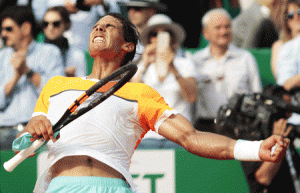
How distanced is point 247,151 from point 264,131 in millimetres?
1752

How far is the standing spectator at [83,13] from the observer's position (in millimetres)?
6023

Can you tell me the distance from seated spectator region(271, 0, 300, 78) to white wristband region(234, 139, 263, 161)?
3.40 metres

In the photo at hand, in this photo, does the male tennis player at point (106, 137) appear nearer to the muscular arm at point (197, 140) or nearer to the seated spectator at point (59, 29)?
the muscular arm at point (197, 140)

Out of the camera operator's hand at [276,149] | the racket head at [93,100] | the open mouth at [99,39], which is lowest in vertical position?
the camera operator's hand at [276,149]

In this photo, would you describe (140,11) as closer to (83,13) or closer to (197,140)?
(83,13)

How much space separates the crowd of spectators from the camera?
503 cm

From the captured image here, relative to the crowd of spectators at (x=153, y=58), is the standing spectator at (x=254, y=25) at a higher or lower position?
higher

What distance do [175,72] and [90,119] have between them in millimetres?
2589

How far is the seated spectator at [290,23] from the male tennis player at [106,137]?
3.26m

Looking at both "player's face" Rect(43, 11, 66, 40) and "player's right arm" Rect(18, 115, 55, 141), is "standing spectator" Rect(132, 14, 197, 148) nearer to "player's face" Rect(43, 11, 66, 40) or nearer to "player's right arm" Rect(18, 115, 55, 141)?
"player's face" Rect(43, 11, 66, 40)

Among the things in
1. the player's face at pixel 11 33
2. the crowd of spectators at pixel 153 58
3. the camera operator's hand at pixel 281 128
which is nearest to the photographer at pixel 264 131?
the camera operator's hand at pixel 281 128

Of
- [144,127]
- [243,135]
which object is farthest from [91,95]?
[243,135]

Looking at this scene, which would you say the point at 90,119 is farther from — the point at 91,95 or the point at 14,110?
the point at 14,110

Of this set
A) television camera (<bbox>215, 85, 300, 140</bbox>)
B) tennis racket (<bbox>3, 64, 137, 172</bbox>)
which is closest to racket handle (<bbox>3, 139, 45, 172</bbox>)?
tennis racket (<bbox>3, 64, 137, 172</bbox>)
